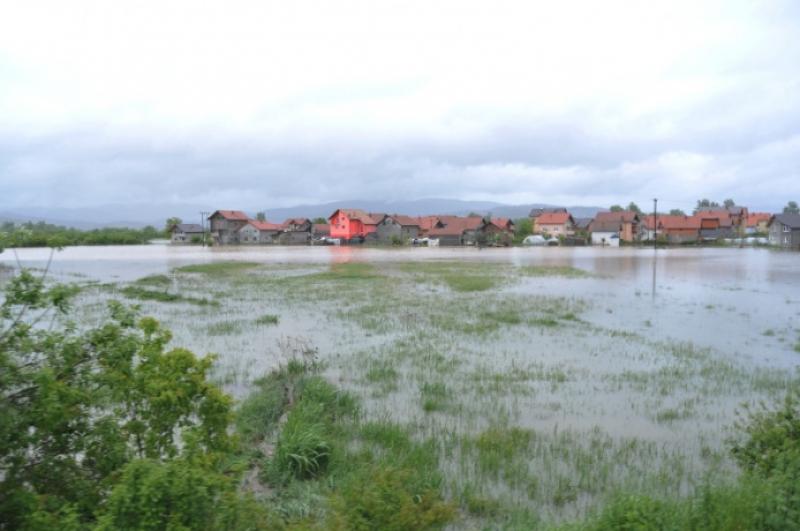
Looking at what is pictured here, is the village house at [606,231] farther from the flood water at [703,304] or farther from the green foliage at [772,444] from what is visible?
the green foliage at [772,444]

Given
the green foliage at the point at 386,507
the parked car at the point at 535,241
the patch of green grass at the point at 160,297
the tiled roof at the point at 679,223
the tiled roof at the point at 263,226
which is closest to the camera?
the green foliage at the point at 386,507

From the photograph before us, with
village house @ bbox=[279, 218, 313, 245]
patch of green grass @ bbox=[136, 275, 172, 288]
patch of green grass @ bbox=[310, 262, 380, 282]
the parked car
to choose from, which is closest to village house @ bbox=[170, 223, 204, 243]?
village house @ bbox=[279, 218, 313, 245]

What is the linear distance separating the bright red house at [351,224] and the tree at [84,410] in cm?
10276

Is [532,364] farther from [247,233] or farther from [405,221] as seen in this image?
[247,233]

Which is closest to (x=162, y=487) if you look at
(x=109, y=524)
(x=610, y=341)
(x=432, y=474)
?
(x=109, y=524)

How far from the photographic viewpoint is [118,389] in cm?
485

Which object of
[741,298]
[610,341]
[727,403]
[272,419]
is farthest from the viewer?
[741,298]

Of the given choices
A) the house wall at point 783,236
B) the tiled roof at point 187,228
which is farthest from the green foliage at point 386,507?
the tiled roof at point 187,228

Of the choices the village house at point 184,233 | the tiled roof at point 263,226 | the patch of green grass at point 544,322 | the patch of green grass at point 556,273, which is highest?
the tiled roof at point 263,226

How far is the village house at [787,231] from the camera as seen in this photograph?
82.4m

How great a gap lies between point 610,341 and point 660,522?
37.3ft

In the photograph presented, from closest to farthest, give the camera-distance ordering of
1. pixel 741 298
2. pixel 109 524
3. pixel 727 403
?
pixel 109 524, pixel 727 403, pixel 741 298

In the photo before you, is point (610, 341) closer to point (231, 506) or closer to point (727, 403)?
point (727, 403)

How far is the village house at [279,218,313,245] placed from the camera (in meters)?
121
